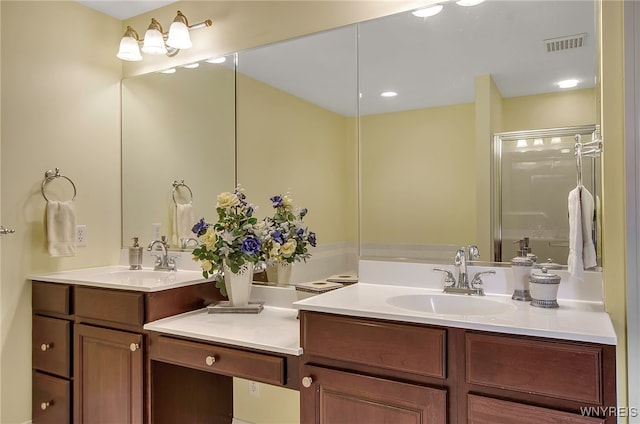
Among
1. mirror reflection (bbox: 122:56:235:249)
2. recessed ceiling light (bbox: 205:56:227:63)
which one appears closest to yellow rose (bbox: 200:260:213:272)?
mirror reflection (bbox: 122:56:235:249)

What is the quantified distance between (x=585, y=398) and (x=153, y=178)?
2.39 meters

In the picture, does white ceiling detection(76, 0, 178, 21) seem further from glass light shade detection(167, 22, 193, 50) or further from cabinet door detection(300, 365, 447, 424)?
cabinet door detection(300, 365, 447, 424)

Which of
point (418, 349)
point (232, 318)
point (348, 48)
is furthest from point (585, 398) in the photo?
point (348, 48)

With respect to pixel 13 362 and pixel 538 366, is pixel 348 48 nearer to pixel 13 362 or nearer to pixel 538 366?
pixel 538 366

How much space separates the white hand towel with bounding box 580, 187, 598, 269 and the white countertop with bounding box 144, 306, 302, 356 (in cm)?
98

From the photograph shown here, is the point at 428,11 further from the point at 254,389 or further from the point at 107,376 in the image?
the point at 107,376

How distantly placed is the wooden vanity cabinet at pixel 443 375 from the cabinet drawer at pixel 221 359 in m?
0.14

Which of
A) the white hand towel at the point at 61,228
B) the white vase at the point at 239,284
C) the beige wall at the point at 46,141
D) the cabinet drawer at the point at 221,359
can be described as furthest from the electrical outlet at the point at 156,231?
the cabinet drawer at the point at 221,359

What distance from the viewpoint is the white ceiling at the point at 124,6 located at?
8.20 feet

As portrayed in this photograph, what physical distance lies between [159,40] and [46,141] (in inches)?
32.3

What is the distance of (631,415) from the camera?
1.21m

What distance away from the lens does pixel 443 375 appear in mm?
1237

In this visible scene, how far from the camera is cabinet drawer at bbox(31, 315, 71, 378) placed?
83.0 inches

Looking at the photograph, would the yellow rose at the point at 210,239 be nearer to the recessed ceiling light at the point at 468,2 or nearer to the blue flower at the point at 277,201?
the blue flower at the point at 277,201
